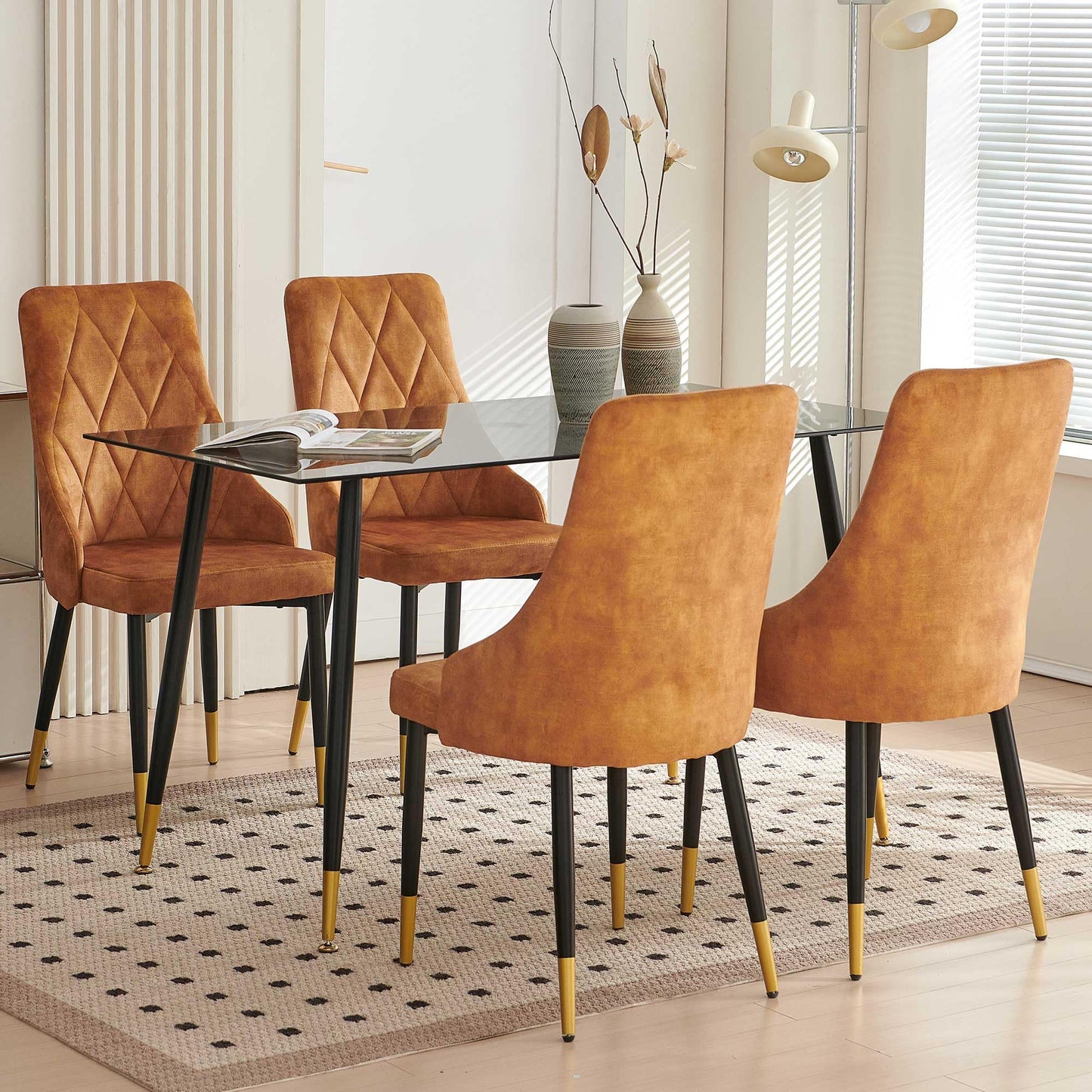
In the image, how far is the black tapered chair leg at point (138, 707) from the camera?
A: 11.8 ft

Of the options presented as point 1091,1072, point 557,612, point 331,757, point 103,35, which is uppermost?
point 103,35

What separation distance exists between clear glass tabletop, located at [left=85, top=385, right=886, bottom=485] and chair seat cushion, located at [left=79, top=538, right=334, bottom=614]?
288 millimetres

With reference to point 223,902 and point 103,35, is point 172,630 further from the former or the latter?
point 103,35

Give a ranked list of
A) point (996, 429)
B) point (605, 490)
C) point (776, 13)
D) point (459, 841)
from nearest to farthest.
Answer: point (605, 490)
point (996, 429)
point (459, 841)
point (776, 13)

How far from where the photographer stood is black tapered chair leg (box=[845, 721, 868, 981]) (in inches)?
116

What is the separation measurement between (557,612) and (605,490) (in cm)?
19

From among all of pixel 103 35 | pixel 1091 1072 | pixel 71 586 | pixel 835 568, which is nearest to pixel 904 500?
pixel 835 568

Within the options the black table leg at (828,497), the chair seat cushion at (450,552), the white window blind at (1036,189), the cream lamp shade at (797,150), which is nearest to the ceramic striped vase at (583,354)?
the chair seat cushion at (450,552)

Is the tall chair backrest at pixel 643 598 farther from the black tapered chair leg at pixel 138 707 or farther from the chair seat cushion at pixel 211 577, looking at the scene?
the black tapered chair leg at pixel 138 707

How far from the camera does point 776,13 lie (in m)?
5.26

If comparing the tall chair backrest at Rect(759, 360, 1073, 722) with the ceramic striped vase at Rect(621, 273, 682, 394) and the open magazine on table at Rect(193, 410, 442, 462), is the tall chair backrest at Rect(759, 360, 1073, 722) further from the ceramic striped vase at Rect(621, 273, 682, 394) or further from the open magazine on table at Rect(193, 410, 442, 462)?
the ceramic striped vase at Rect(621, 273, 682, 394)

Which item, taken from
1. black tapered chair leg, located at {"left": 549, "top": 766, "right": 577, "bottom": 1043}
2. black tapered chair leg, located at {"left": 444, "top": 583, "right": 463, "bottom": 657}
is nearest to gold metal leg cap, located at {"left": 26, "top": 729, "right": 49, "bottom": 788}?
black tapered chair leg, located at {"left": 444, "top": 583, "right": 463, "bottom": 657}

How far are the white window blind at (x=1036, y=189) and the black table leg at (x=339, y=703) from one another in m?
2.78

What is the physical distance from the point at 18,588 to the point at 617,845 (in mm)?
1570
